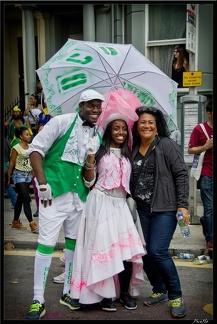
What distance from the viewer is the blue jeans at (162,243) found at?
11.9 ft

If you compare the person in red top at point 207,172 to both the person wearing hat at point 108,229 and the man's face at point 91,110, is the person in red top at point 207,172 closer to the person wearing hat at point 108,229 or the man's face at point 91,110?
the person wearing hat at point 108,229

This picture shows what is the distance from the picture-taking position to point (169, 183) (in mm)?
3648

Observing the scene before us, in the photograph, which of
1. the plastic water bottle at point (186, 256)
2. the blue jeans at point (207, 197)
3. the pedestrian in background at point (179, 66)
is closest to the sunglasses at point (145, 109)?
the blue jeans at point (207, 197)

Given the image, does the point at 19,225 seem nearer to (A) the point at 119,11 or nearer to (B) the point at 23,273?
(B) the point at 23,273

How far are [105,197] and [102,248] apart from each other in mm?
431

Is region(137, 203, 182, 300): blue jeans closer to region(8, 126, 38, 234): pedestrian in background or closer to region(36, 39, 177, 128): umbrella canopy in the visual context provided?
region(36, 39, 177, 128): umbrella canopy

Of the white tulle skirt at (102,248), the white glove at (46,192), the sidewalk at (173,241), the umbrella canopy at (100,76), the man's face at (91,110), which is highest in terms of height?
→ the umbrella canopy at (100,76)

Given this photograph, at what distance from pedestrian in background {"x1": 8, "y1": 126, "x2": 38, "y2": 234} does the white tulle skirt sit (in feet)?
10.1

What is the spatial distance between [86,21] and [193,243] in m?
5.25

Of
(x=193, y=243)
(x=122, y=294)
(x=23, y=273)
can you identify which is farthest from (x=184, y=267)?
(x=23, y=273)

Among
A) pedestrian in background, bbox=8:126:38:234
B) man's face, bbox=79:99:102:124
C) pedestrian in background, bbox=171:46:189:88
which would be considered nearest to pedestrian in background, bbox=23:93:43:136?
pedestrian in background, bbox=8:126:38:234

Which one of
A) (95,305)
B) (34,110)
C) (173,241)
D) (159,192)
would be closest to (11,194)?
(34,110)

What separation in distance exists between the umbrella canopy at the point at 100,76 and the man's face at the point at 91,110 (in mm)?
283
